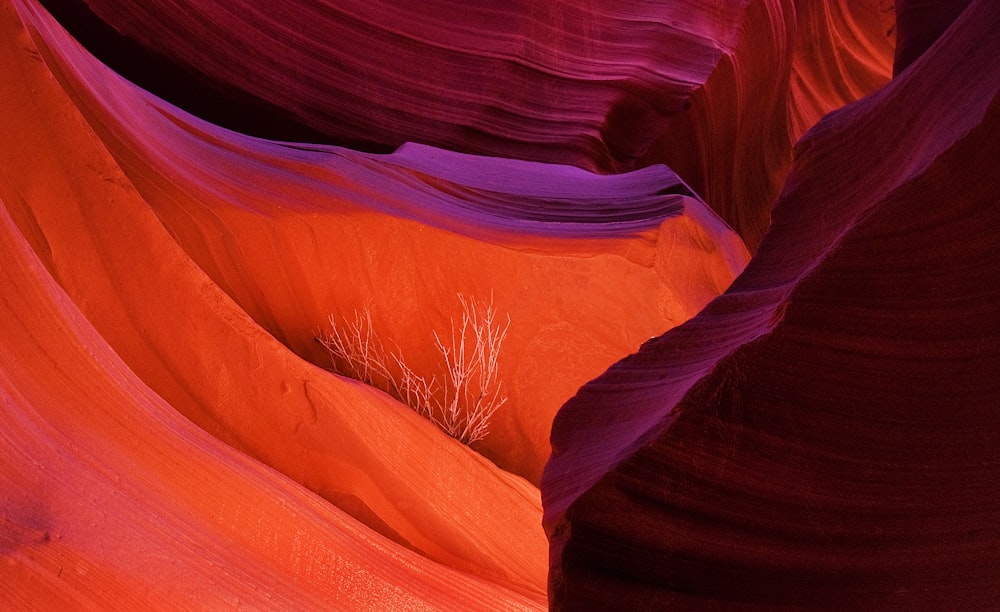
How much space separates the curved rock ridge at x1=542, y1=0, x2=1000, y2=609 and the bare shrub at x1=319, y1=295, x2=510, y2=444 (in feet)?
5.52

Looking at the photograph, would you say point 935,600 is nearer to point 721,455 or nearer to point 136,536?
point 721,455

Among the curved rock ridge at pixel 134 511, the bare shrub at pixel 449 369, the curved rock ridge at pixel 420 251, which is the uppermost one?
the curved rock ridge at pixel 420 251

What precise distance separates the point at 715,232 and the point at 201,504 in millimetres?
2354

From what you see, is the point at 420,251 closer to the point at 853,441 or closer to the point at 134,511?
the point at 134,511

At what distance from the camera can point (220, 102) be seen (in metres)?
3.93

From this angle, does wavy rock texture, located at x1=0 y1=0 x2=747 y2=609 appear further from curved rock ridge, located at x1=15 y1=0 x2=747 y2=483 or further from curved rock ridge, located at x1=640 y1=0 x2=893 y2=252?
curved rock ridge, located at x1=640 y1=0 x2=893 y2=252

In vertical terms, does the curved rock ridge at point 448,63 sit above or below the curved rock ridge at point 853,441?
above

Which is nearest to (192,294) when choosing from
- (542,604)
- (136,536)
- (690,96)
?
A: (136,536)

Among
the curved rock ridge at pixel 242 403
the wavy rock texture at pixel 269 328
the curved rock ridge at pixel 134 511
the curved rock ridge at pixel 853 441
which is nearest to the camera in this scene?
the curved rock ridge at pixel 853 441

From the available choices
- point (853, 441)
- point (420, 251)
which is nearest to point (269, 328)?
point (420, 251)

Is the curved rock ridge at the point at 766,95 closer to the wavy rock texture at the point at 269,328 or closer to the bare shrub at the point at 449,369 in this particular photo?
the wavy rock texture at the point at 269,328

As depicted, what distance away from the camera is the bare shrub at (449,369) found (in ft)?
10.2

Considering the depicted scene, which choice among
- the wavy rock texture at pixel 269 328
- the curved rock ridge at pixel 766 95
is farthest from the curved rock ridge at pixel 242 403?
the curved rock ridge at pixel 766 95

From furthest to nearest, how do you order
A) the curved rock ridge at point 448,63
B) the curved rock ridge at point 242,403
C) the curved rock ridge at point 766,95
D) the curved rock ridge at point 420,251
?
1. the curved rock ridge at point 766,95
2. the curved rock ridge at point 448,63
3. the curved rock ridge at point 420,251
4. the curved rock ridge at point 242,403
